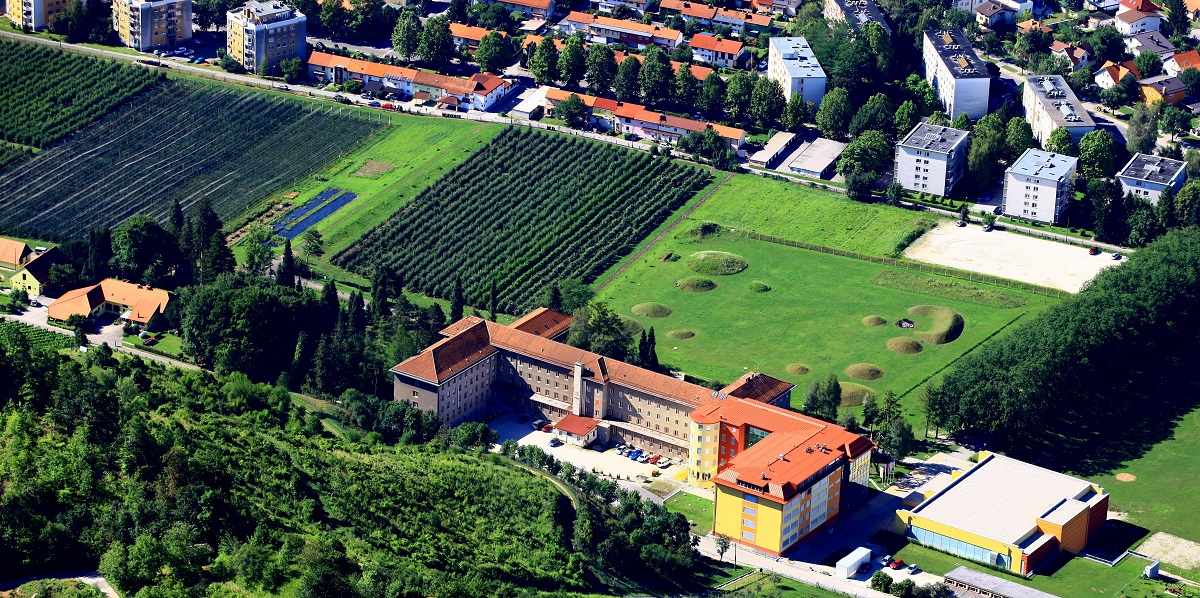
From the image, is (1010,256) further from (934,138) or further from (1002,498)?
(1002,498)

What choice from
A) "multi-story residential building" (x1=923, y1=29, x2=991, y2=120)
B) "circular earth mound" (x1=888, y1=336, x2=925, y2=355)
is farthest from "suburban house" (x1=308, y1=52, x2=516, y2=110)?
"circular earth mound" (x1=888, y1=336, x2=925, y2=355)

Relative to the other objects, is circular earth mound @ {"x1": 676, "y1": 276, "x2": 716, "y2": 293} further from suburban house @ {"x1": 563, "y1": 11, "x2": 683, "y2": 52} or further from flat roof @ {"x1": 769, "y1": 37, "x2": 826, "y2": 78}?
suburban house @ {"x1": 563, "y1": 11, "x2": 683, "y2": 52}

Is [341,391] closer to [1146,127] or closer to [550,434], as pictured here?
[550,434]

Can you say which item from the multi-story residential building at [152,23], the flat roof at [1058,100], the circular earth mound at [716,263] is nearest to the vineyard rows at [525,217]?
the circular earth mound at [716,263]

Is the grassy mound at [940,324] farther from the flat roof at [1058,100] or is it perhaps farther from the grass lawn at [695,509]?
the flat roof at [1058,100]

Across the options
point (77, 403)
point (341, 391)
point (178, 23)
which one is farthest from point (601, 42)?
point (77, 403)

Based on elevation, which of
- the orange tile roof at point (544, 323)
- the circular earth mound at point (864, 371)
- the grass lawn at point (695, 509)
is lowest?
the grass lawn at point (695, 509)

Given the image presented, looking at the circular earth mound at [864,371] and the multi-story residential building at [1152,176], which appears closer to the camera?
the circular earth mound at [864,371]
